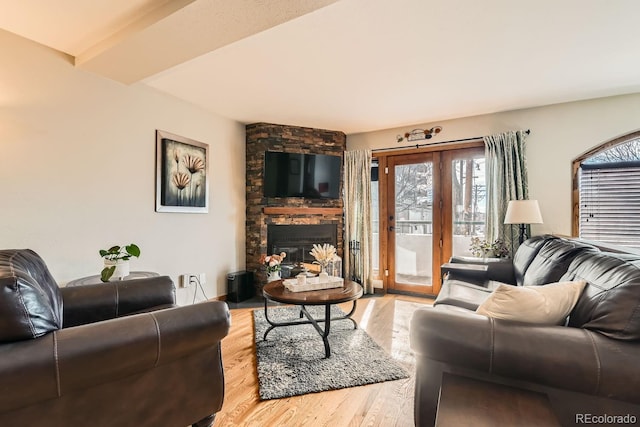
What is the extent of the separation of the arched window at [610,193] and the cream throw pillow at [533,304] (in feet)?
8.86

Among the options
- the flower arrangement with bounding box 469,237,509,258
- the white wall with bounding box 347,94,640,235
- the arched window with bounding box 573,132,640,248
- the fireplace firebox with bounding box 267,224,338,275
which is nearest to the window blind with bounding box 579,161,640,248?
the arched window with bounding box 573,132,640,248

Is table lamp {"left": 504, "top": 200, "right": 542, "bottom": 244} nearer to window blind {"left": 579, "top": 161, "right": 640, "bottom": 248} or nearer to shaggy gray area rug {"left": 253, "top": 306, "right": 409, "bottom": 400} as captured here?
window blind {"left": 579, "top": 161, "right": 640, "bottom": 248}

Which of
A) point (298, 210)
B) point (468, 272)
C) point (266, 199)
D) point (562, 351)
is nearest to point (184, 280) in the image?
point (266, 199)

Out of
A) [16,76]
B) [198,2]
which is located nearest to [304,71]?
[198,2]

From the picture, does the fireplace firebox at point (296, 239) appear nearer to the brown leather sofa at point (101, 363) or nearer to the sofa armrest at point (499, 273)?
the sofa armrest at point (499, 273)

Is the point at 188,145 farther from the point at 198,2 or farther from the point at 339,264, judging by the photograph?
the point at 339,264

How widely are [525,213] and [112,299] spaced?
11.9ft

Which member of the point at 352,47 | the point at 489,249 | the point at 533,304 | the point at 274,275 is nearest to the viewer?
the point at 533,304

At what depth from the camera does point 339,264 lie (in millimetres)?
4465

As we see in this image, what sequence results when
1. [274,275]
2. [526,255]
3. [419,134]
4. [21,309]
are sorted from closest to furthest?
[21,309] → [526,255] → [274,275] → [419,134]

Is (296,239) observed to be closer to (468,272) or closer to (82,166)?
(468,272)

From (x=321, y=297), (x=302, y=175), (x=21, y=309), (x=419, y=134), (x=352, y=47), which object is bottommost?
(x=321, y=297)

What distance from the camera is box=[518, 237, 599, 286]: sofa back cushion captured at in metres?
1.99

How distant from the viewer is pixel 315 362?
2.20m
